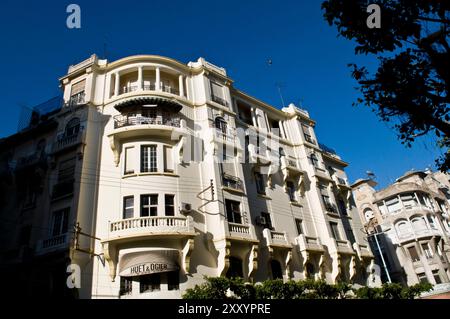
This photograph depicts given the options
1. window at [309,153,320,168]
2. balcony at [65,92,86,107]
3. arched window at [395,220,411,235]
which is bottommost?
arched window at [395,220,411,235]

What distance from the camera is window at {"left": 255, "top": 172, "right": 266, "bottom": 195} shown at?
24.6 meters

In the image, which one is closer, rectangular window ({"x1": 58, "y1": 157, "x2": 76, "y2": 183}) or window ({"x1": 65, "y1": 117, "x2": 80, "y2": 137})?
rectangular window ({"x1": 58, "y1": 157, "x2": 76, "y2": 183})

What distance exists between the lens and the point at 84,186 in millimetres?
19172

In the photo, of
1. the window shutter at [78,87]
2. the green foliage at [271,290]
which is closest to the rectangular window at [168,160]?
the green foliage at [271,290]

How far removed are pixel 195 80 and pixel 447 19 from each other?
19.1 metres

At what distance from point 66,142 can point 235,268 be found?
44.9 feet

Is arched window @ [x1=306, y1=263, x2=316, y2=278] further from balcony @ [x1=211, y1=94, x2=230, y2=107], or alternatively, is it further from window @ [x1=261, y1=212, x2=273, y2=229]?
balcony @ [x1=211, y1=94, x2=230, y2=107]

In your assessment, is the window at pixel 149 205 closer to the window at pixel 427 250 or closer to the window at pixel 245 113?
the window at pixel 245 113

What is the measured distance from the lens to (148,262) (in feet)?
53.3

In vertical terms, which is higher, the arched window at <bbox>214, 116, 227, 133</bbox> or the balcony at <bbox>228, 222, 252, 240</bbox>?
Result: the arched window at <bbox>214, 116, 227, 133</bbox>

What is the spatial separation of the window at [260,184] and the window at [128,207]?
32.6ft

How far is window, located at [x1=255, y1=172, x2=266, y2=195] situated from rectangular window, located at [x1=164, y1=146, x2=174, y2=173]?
753 centimetres

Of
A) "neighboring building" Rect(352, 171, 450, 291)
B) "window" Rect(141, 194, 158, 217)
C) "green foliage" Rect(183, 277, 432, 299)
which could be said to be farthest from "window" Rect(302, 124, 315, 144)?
"window" Rect(141, 194, 158, 217)
